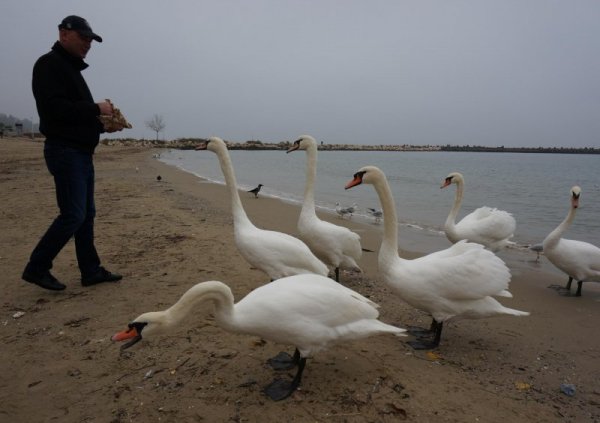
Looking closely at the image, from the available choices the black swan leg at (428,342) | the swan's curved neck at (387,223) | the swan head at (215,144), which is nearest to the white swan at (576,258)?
the black swan leg at (428,342)

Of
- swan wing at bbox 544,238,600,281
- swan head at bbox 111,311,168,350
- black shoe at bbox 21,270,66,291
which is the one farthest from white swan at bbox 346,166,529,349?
black shoe at bbox 21,270,66,291

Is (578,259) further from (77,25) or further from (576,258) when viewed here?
(77,25)

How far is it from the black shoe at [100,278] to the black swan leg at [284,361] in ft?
→ 8.84

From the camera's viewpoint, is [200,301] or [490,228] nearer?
[200,301]

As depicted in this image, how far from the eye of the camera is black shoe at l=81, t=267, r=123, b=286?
4953mm

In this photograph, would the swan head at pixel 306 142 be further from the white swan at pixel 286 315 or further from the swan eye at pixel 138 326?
the swan eye at pixel 138 326

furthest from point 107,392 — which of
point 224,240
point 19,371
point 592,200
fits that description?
point 592,200

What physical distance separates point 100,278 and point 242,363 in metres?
2.62

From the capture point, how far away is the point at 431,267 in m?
4.09

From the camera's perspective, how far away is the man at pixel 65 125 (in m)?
4.23

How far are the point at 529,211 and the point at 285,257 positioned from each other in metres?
14.3

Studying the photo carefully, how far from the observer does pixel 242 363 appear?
3439 mm

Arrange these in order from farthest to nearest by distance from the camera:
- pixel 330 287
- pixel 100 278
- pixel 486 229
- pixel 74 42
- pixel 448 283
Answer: pixel 486 229 → pixel 100 278 → pixel 74 42 → pixel 448 283 → pixel 330 287

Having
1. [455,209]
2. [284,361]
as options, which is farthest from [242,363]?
[455,209]
